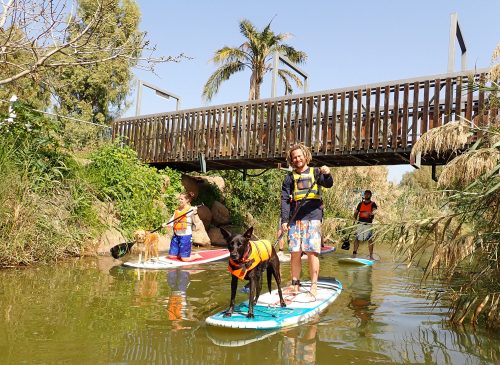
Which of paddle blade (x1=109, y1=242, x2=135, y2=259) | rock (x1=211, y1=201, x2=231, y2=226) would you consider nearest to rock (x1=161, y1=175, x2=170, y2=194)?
rock (x1=211, y1=201, x2=231, y2=226)

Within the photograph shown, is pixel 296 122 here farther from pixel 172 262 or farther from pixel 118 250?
pixel 118 250

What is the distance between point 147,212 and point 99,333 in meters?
9.20

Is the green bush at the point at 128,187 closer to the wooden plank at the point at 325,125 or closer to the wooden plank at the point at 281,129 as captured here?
the wooden plank at the point at 281,129

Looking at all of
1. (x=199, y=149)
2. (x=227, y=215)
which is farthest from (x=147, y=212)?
(x=227, y=215)

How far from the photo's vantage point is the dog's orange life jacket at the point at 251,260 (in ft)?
15.3

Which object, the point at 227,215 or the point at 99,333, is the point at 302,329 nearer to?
the point at 99,333

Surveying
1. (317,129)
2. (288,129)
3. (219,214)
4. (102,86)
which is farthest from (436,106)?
(102,86)

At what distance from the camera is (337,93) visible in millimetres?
11875

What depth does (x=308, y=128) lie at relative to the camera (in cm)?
1238

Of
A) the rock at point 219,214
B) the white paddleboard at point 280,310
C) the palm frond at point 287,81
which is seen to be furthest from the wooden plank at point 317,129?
the palm frond at point 287,81

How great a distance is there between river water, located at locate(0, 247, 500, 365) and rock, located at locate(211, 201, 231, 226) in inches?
406

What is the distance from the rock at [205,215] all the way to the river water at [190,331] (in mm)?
9376

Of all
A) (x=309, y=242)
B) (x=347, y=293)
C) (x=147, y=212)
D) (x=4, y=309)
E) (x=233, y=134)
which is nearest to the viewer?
(x=4, y=309)

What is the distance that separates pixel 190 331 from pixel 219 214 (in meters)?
13.3
